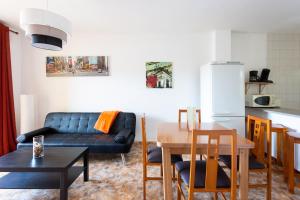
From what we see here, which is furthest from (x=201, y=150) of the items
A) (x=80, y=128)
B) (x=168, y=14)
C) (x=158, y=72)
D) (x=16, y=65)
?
(x=16, y=65)

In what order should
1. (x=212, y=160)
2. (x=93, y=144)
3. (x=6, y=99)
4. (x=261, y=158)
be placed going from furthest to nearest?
1. (x=6, y=99)
2. (x=93, y=144)
3. (x=261, y=158)
4. (x=212, y=160)

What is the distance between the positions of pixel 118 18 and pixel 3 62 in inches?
89.6

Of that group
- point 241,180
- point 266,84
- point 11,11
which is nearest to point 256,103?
point 266,84

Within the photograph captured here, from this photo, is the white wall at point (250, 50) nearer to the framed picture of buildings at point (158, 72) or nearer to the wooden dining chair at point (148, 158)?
the framed picture of buildings at point (158, 72)

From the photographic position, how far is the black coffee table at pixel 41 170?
1.84 meters

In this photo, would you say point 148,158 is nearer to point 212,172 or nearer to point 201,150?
point 201,150

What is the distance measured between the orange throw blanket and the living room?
0.02 m

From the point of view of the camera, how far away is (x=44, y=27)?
1853 mm

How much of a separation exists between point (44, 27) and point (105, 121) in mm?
2120

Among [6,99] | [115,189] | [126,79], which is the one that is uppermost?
[126,79]

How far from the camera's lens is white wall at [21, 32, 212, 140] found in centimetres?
407

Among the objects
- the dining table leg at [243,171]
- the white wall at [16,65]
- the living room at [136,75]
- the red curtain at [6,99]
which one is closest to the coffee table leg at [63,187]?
the living room at [136,75]

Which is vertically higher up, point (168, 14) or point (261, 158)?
point (168, 14)

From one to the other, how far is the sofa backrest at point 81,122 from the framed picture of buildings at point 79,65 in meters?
0.91
